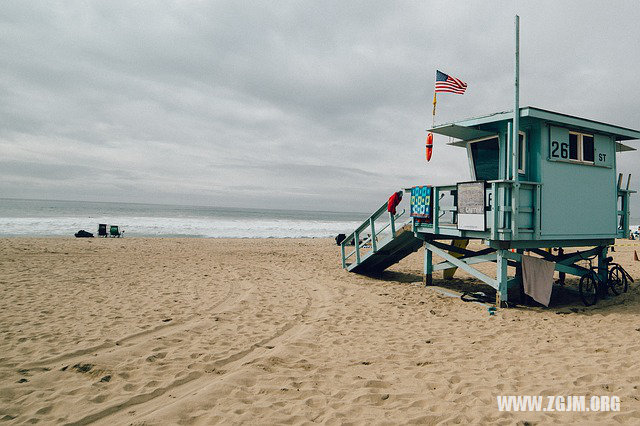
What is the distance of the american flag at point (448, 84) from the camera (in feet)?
33.8

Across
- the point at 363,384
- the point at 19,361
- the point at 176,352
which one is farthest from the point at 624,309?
the point at 19,361

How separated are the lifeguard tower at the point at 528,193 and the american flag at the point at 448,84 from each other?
1145 mm

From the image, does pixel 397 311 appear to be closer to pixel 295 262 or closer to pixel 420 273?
pixel 420 273

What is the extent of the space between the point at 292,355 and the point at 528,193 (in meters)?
6.78

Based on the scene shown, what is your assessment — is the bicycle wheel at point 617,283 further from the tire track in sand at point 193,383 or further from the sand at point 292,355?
the tire track in sand at point 193,383

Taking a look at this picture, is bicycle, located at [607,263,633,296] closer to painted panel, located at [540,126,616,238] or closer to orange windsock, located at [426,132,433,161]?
painted panel, located at [540,126,616,238]

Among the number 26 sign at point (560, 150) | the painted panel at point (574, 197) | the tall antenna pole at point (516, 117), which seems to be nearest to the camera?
the tall antenna pole at point (516, 117)

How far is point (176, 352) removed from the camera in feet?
18.5

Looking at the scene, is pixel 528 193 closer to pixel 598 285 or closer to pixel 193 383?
pixel 598 285

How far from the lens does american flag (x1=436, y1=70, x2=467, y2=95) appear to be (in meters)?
10.3

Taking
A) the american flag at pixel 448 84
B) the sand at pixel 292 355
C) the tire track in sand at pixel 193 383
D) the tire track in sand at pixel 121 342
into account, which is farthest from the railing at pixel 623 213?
the tire track in sand at pixel 121 342

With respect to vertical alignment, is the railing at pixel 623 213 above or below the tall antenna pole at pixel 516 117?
below

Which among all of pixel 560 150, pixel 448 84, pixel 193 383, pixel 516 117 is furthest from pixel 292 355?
pixel 448 84

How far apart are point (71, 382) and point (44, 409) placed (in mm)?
631
